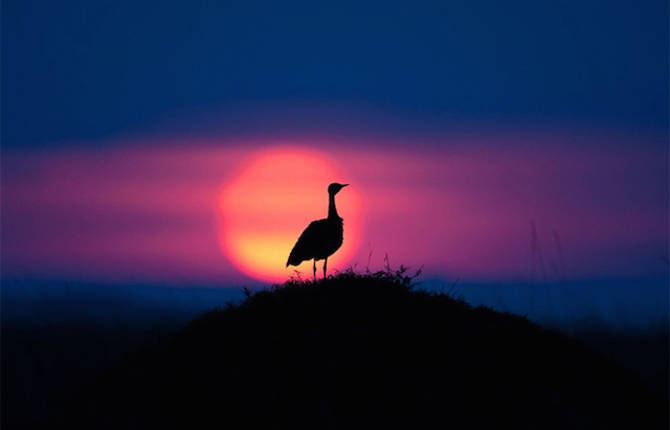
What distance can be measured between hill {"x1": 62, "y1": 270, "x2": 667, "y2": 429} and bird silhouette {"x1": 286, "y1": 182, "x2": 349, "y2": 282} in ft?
7.93

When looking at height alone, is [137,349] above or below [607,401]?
above

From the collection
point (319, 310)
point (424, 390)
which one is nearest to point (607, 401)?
point (424, 390)

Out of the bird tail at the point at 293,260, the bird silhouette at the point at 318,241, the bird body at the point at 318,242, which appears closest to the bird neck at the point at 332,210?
the bird silhouette at the point at 318,241

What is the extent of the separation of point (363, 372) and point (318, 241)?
18.9 ft

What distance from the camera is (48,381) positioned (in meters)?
28.0

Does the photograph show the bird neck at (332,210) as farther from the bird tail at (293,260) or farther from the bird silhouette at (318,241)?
the bird tail at (293,260)

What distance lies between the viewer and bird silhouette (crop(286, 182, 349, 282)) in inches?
704

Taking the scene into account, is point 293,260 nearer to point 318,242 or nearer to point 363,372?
point 318,242

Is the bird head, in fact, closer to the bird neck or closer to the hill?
the bird neck

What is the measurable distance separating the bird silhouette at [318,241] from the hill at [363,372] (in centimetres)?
242

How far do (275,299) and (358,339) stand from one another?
2501 mm

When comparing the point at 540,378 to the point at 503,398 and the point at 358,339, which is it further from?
the point at 358,339

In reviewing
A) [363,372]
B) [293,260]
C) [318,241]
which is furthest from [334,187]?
[363,372]

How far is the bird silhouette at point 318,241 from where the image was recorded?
58.6 feet
